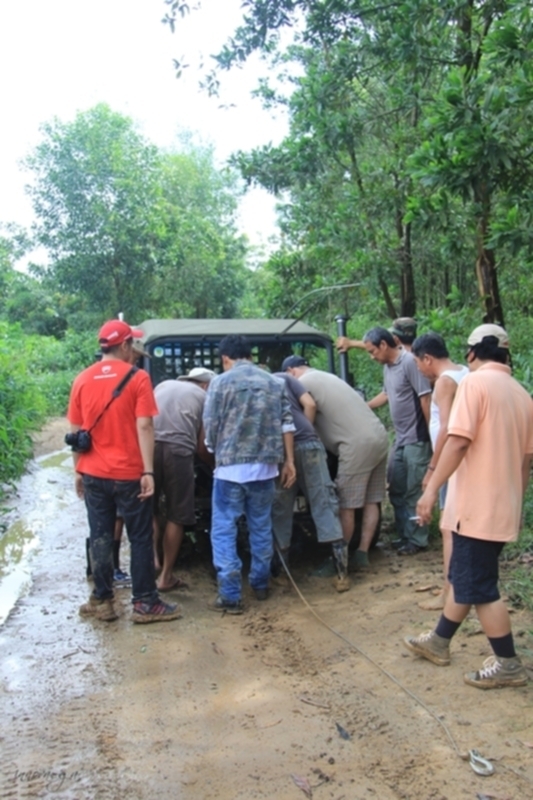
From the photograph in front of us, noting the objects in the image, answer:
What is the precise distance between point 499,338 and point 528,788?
6.60ft

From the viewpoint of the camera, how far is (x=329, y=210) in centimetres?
1150

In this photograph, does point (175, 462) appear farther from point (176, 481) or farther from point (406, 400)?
point (406, 400)

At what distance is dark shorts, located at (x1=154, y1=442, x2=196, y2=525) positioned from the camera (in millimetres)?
5473

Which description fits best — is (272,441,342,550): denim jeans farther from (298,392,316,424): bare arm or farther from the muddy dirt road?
the muddy dirt road

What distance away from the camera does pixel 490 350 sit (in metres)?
3.78

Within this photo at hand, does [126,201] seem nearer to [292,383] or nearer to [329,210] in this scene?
[329,210]

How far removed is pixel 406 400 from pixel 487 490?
8.42 ft

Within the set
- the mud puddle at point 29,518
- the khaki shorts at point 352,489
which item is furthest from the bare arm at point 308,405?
the mud puddle at point 29,518

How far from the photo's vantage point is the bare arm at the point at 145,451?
190 inches

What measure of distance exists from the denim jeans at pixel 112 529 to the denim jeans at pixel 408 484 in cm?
226

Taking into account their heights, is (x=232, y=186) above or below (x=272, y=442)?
above

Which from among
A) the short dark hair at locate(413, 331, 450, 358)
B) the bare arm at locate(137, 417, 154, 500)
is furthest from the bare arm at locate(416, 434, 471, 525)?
the bare arm at locate(137, 417, 154, 500)

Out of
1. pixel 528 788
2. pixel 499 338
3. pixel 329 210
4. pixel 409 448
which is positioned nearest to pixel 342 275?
pixel 329 210

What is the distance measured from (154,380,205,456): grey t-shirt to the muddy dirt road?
1.11 metres
